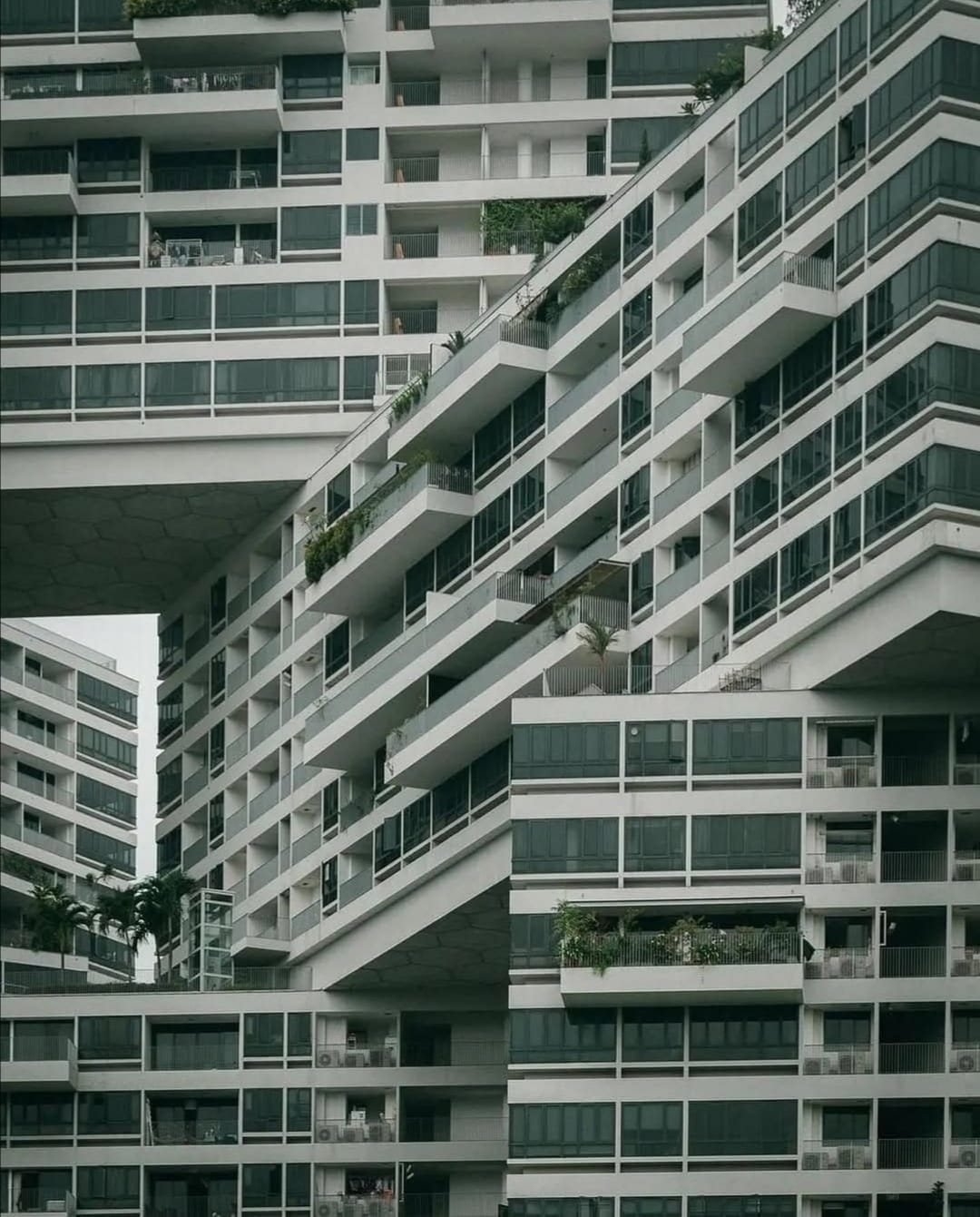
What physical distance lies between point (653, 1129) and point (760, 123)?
28661mm

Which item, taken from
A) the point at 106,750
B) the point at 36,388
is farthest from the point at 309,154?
the point at 106,750

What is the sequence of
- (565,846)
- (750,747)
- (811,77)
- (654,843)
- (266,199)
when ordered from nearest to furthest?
(750,747) → (654,843) → (565,846) → (811,77) → (266,199)

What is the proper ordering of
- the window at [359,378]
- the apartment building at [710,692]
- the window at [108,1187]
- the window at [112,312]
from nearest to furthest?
the apartment building at [710,692] → the window at [108,1187] → the window at [359,378] → the window at [112,312]

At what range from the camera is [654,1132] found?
94938mm

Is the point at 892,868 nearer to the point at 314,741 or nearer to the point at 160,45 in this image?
the point at 314,741

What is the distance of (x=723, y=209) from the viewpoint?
10119 centimetres

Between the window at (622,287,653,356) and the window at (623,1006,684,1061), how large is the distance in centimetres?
2088

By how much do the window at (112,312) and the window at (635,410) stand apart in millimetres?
25616

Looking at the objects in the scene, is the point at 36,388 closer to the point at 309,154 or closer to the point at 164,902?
the point at 309,154

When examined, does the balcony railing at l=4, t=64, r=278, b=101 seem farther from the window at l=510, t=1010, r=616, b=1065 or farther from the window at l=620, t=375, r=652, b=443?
the window at l=510, t=1010, r=616, b=1065

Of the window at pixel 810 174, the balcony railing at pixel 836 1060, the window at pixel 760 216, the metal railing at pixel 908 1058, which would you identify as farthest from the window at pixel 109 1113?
the window at pixel 810 174

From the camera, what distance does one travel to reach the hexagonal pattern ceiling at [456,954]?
4254 inches

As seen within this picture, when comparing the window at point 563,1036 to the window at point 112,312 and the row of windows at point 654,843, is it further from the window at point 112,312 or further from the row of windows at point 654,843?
the window at point 112,312

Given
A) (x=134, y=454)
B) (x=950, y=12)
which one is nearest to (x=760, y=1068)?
(x=950, y=12)
